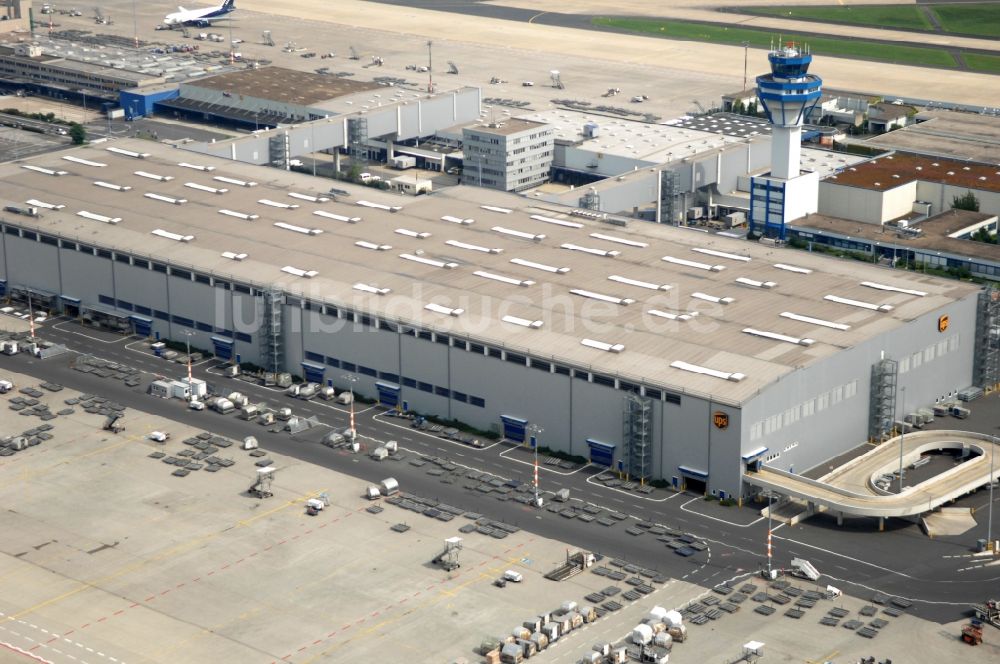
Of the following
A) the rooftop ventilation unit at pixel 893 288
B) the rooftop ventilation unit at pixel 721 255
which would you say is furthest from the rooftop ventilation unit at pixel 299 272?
the rooftop ventilation unit at pixel 893 288

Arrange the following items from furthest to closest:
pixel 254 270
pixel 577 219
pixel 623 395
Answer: pixel 577 219
pixel 254 270
pixel 623 395

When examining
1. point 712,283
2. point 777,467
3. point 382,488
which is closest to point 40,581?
point 382,488

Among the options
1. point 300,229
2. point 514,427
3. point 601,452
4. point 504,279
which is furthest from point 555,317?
point 300,229

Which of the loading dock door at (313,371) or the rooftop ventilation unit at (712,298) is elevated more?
the rooftop ventilation unit at (712,298)

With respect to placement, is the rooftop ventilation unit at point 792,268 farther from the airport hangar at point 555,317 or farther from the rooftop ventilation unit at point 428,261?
the rooftop ventilation unit at point 428,261

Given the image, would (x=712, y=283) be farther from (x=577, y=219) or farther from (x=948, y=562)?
(x=948, y=562)

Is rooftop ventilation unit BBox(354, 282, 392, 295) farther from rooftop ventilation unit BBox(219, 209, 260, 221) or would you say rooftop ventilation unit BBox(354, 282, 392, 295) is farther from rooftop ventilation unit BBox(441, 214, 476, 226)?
rooftop ventilation unit BBox(219, 209, 260, 221)

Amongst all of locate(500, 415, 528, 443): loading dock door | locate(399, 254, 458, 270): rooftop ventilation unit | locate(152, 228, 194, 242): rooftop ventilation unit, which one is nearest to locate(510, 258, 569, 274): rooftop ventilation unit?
locate(399, 254, 458, 270): rooftop ventilation unit
